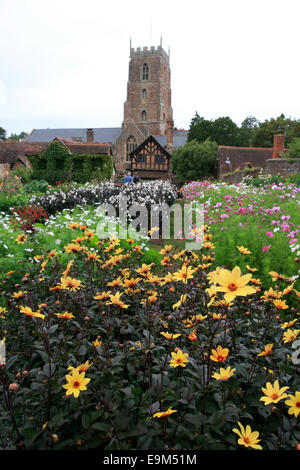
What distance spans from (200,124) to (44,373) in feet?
140

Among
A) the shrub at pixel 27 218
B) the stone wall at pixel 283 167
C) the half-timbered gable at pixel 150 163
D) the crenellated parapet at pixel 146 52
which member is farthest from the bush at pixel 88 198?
the crenellated parapet at pixel 146 52

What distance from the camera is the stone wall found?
15.8m

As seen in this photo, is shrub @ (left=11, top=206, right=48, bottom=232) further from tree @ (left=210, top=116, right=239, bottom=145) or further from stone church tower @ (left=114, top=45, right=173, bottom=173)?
stone church tower @ (left=114, top=45, right=173, bottom=173)

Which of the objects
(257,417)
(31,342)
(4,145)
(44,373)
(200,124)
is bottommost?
(257,417)

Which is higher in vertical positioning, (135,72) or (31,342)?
(135,72)

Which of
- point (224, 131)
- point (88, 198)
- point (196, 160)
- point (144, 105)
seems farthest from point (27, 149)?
point (144, 105)

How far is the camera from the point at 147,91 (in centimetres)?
5375

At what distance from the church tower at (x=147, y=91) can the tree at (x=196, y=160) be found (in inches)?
809

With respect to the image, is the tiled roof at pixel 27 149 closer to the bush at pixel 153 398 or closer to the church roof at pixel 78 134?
the church roof at pixel 78 134

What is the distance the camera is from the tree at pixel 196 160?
107 feet
